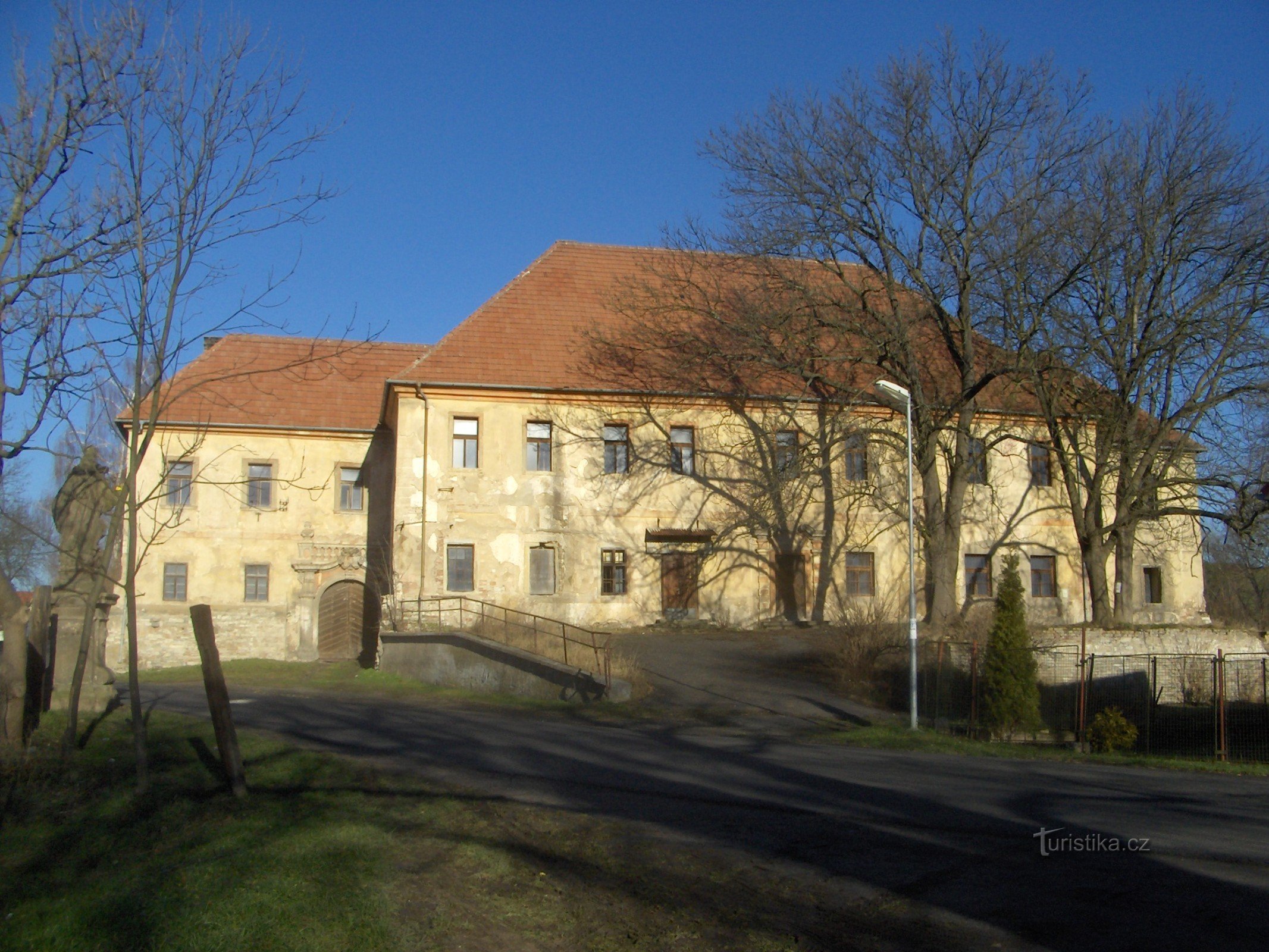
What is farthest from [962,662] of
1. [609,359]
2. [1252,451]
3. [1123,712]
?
[609,359]

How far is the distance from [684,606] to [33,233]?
21172 mm

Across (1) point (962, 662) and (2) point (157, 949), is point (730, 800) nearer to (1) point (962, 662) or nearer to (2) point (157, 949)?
(2) point (157, 949)

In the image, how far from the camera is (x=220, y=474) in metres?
34.2

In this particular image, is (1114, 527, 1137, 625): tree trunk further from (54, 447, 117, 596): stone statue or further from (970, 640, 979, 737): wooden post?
(54, 447, 117, 596): stone statue

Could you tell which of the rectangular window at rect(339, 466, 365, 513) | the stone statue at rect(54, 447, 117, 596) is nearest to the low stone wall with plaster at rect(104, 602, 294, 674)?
the rectangular window at rect(339, 466, 365, 513)

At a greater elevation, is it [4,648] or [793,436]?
[793,436]

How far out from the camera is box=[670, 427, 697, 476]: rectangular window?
2941cm

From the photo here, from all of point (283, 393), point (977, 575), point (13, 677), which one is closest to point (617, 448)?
point (977, 575)

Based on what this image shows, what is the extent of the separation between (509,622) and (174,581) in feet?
→ 52.0

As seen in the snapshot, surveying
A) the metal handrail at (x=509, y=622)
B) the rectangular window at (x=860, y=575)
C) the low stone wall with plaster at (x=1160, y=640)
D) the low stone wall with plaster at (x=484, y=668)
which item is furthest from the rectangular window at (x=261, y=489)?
the low stone wall with plaster at (x=1160, y=640)

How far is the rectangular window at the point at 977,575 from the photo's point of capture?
31062 mm

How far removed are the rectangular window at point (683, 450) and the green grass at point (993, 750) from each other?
540 inches

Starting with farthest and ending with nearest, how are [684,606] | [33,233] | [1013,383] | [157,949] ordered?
[684,606], [1013,383], [33,233], [157,949]

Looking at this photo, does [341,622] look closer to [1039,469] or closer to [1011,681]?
[1011,681]
